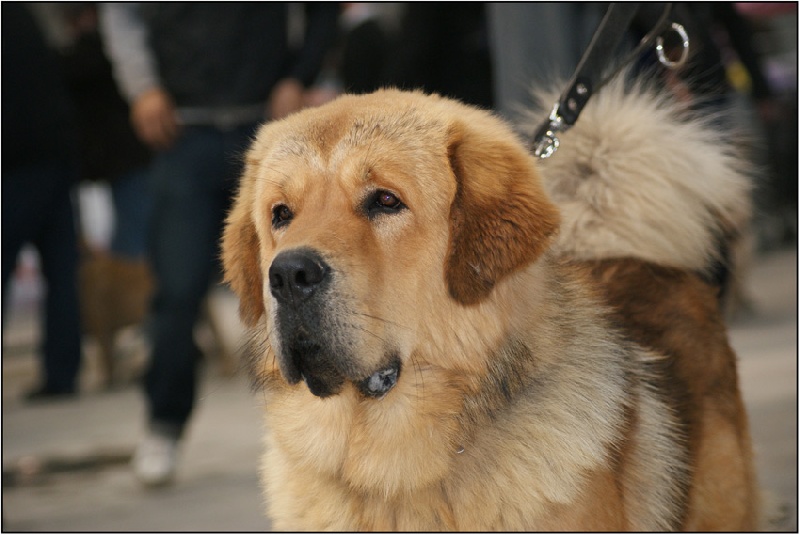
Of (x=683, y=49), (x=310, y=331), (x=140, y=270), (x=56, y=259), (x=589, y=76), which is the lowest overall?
(x=140, y=270)

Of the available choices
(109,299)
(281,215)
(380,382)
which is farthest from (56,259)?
(380,382)

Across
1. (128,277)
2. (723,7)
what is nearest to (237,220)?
(723,7)

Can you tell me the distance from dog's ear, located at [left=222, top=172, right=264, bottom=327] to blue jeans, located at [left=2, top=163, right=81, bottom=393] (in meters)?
3.33

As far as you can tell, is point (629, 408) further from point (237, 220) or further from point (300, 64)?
point (300, 64)

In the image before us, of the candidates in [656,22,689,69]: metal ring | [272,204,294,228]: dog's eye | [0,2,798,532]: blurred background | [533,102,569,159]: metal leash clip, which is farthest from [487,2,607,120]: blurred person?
[272,204,294,228]: dog's eye

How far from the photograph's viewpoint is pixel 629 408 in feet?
8.96

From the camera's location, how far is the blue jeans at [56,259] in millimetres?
5961

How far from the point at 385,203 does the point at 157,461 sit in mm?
2631

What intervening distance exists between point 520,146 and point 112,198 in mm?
7244

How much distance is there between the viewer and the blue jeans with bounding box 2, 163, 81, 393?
19.6 feet

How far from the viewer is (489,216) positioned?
8.48ft

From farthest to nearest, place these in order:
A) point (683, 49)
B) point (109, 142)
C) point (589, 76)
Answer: point (109, 142) → point (683, 49) → point (589, 76)

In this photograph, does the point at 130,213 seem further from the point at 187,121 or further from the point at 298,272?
the point at 298,272

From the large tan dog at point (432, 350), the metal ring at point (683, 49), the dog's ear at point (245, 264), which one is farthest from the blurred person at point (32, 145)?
the metal ring at point (683, 49)
